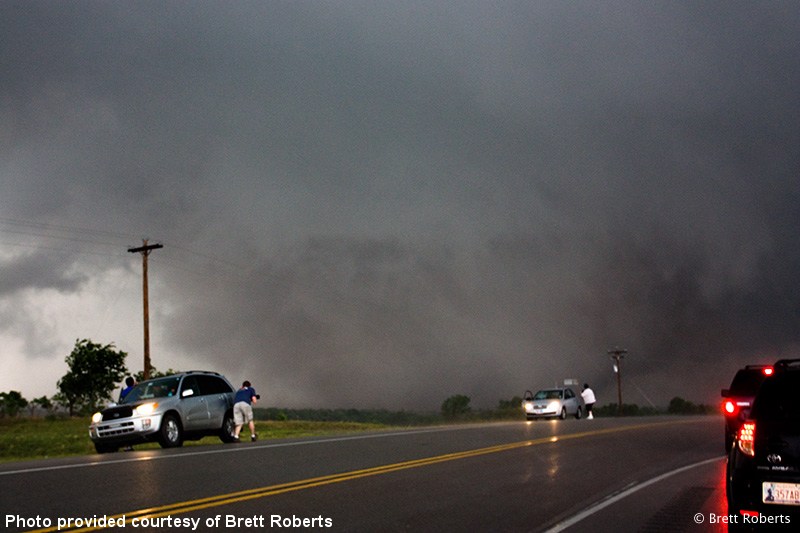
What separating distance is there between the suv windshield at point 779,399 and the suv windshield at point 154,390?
1602 centimetres

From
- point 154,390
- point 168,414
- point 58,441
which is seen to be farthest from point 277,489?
point 58,441

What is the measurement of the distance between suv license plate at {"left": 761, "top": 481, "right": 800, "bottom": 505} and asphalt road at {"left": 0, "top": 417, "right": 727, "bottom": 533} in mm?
2201

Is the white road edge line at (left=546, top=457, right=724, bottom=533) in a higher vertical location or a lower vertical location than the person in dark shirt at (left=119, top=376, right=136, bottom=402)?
lower

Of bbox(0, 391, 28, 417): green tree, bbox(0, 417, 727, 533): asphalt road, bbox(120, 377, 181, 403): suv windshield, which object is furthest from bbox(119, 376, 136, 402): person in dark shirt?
bbox(0, 391, 28, 417): green tree

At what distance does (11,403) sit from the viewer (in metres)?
65.8

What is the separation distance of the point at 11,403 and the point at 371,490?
204 ft

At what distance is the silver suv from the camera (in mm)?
20219

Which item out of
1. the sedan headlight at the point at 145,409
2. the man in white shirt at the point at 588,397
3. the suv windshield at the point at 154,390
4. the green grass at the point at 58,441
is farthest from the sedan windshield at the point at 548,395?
the sedan headlight at the point at 145,409

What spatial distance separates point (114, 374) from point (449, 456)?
5342 cm

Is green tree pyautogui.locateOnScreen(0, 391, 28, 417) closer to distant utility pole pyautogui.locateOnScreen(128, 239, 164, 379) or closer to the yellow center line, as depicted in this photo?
distant utility pole pyautogui.locateOnScreen(128, 239, 164, 379)

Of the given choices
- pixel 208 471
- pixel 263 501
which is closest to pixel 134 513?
pixel 263 501

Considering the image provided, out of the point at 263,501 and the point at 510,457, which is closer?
the point at 263,501

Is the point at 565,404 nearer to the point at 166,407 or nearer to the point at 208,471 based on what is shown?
the point at 166,407

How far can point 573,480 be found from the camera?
1392 centimetres
